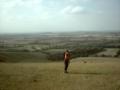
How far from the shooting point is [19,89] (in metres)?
11.1

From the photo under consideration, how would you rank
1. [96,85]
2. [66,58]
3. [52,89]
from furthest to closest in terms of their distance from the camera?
[66,58]
[96,85]
[52,89]

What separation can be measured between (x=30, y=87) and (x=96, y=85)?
3756 millimetres

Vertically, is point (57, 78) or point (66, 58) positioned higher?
point (66, 58)

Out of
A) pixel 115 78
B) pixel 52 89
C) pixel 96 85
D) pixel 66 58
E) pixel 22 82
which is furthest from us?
pixel 66 58

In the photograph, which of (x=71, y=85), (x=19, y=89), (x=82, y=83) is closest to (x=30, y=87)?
(x=19, y=89)

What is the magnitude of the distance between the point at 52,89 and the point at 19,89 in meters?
1.79

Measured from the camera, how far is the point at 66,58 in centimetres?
1606

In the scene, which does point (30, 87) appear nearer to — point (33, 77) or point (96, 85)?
point (33, 77)

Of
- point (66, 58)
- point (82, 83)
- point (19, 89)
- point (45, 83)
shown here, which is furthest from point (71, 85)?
point (66, 58)

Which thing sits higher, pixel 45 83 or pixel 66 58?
pixel 66 58

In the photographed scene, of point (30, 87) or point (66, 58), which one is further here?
point (66, 58)

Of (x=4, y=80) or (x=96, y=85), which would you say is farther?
(x=4, y=80)

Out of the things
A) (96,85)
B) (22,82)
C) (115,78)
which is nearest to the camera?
(96,85)

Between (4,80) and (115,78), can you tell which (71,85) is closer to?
(115,78)
